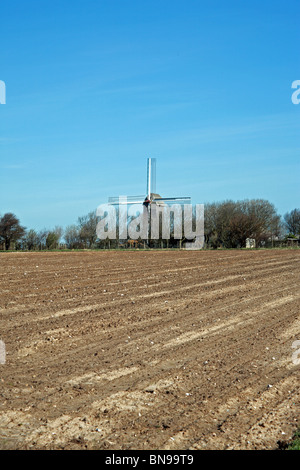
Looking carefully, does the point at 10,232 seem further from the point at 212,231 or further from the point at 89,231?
the point at 212,231

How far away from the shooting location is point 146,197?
A: 262ft

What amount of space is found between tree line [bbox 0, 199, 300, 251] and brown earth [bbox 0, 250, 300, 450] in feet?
209

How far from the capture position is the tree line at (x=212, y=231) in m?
78.2

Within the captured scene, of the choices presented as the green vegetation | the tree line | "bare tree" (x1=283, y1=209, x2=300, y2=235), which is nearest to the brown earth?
the green vegetation

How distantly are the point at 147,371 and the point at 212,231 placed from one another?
254 feet

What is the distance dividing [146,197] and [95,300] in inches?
2601

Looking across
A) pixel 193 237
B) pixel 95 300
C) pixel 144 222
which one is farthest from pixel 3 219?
pixel 95 300

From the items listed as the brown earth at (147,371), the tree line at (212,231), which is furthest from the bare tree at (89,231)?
the brown earth at (147,371)

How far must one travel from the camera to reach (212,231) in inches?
3329

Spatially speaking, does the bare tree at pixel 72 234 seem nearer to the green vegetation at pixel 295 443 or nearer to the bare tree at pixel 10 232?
the bare tree at pixel 10 232

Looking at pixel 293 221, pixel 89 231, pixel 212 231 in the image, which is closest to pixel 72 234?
pixel 89 231

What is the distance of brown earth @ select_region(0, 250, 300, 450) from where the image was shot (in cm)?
569
